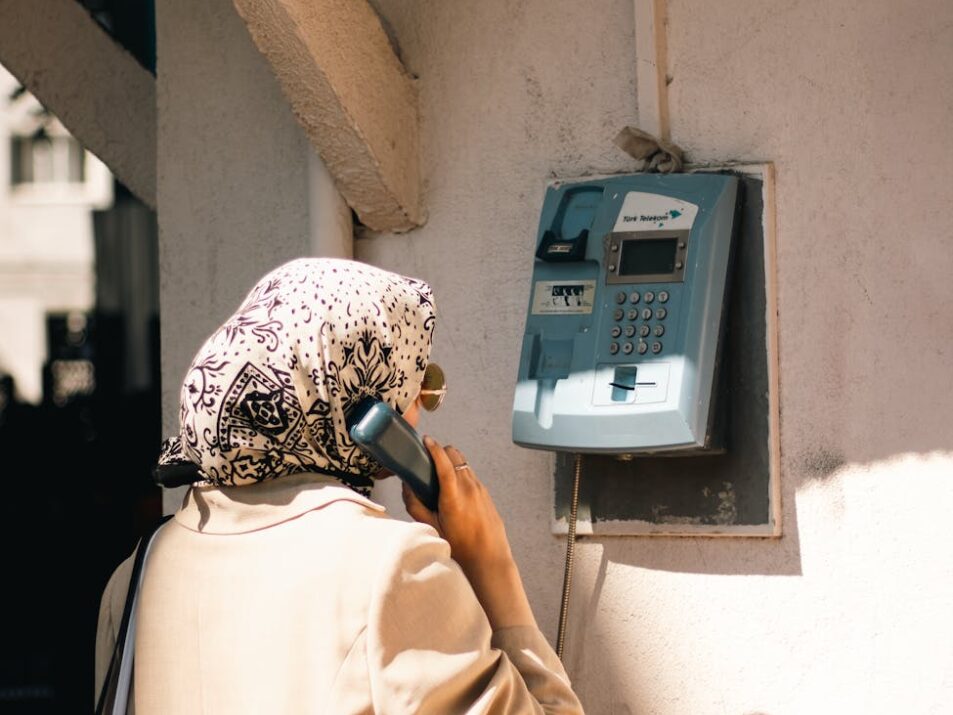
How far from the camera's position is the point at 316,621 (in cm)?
144

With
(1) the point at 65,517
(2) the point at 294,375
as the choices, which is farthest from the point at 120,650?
(1) the point at 65,517

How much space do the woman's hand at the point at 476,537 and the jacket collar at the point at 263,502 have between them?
0.12 m

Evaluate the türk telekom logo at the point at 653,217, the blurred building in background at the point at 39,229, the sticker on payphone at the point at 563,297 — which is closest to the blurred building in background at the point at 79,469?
the sticker on payphone at the point at 563,297

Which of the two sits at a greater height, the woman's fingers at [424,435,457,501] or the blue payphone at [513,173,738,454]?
the blue payphone at [513,173,738,454]

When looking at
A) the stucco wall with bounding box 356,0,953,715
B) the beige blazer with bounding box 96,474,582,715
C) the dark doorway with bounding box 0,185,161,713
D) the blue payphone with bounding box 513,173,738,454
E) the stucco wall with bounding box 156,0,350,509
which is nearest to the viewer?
the beige blazer with bounding box 96,474,582,715

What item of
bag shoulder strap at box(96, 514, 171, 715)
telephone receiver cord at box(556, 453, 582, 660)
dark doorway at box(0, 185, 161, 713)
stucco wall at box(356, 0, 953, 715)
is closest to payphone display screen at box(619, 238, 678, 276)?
stucco wall at box(356, 0, 953, 715)

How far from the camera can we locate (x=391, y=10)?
120 inches

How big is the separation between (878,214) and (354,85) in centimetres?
113

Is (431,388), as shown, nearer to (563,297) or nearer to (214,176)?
(563,297)

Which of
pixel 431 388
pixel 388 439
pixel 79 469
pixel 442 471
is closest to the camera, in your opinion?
pixel 388 439

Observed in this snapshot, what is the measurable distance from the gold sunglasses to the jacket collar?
0.27m

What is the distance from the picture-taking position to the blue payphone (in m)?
2.55

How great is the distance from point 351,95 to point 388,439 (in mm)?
1393

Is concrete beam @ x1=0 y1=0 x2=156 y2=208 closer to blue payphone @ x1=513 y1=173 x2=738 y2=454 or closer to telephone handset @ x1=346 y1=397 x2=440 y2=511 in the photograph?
blue payphone @ x1=513 y1=173 x2=738 y2=454
